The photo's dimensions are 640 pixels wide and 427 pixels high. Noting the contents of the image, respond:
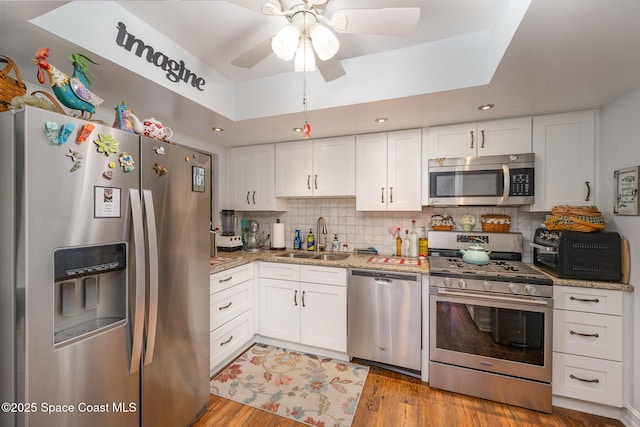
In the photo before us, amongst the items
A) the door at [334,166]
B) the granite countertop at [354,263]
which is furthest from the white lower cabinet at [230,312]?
the door at [334,166]

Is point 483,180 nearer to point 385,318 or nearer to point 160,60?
point 385,318

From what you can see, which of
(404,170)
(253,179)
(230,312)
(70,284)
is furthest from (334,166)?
(70,284)

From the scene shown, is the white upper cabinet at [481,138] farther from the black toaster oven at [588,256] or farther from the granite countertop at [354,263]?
the granite countertop at [354,263]

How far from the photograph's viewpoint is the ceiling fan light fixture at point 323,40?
1.13 metres

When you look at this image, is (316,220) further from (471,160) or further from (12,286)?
(12,286)

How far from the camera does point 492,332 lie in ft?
6.28

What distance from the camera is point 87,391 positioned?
1.07 metres

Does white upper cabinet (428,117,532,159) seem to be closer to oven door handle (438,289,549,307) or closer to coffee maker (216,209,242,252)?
oven door handle (438,289,549,307)

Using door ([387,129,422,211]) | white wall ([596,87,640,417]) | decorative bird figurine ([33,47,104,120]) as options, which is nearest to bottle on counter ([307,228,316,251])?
door ([387,129,422,211])

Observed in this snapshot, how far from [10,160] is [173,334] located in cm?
109

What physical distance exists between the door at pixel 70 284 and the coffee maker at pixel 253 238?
188 centimetres

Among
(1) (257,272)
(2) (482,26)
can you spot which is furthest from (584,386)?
(1) (257,272)

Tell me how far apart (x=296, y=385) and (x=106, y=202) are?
6.02ft

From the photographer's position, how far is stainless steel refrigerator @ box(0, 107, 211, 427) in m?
0.91
